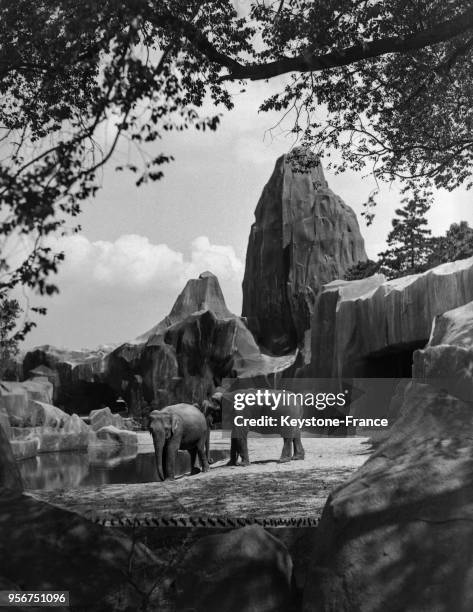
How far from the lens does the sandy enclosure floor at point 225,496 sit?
7645 millimetres

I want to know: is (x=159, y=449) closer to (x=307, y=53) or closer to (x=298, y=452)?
(x=298, y=452)

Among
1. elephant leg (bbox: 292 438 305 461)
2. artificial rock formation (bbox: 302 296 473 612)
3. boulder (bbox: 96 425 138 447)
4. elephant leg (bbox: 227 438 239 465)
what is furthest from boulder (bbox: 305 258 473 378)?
artificial rock formation (bbox: 302 296 473 612)

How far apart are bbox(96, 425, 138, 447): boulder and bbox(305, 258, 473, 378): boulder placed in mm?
7341

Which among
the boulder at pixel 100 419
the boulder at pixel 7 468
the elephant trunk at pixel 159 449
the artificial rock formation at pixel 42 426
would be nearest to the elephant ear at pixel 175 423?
the elephant trunk at pixel 159 449

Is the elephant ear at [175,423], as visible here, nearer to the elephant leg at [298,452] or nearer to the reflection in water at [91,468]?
→ the reflection in water at [91,468]

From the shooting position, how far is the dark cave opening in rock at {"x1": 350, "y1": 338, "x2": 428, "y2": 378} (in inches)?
953

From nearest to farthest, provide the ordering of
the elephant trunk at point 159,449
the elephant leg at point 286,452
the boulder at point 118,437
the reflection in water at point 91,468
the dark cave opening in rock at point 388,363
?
1. the elephant trunk at point 159,449
2. the elephant leg at point 286,452
3. the reflection in water at point 91,468
4. the dark cave opening in rock at point 388,363
5. the boulder at point 118,437

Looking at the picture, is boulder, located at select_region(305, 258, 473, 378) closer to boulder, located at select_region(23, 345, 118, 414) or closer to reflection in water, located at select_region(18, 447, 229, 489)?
reflection in water, located at select_region(18, 447, 229, 489)

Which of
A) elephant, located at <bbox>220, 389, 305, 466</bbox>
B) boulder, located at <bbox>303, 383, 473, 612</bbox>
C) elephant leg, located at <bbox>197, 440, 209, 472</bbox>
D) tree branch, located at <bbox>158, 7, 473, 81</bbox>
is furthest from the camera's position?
→ elephant, located at <bbox>220, 389, 305, 466</bbox>

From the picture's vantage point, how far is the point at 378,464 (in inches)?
160

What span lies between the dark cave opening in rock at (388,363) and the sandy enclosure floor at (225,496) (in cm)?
1040

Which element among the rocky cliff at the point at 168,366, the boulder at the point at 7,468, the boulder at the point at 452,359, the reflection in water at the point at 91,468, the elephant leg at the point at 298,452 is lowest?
the reflection in water at the point at 91,468

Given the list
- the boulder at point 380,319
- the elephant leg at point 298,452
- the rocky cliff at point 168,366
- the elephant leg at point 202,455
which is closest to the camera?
the elephant leg at point 202,455

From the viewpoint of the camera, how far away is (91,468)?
63.1 ft
